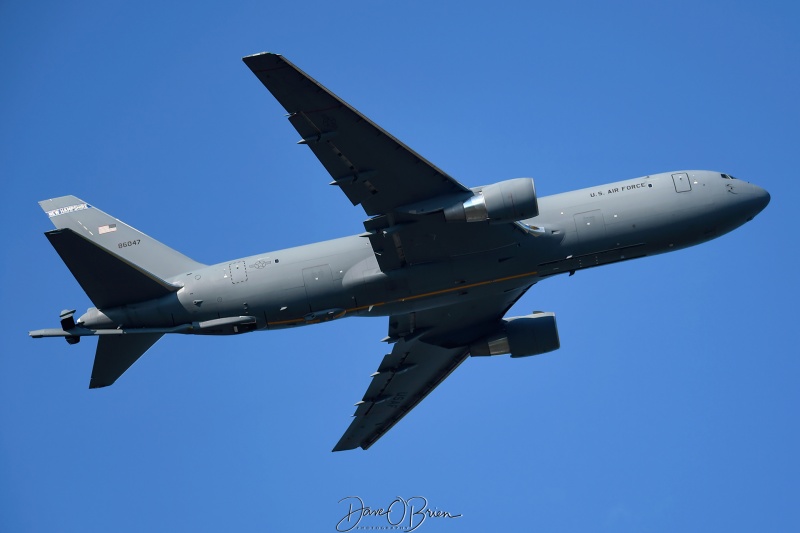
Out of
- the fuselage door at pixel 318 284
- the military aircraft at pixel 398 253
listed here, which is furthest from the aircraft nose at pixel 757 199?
the fuselage door at pixel 318 284

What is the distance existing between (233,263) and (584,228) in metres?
14.7

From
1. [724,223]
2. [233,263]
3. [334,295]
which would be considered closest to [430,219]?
[334,295]

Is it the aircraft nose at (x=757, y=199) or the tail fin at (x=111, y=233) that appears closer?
the aircraft nose at (x=757, y=199)

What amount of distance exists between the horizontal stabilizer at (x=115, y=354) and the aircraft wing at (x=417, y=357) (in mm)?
11193

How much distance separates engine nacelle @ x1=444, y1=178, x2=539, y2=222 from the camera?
40062mm

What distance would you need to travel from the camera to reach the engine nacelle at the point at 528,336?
4834 centimetres

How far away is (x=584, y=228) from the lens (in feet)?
137

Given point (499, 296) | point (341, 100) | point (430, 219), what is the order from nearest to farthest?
1. point (341, 100)
2. point (430, 219)
3. point (499, 296)

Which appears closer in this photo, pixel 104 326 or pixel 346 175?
pixel 346 175

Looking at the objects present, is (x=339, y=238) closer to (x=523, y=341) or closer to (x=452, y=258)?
(x=452, y=258)

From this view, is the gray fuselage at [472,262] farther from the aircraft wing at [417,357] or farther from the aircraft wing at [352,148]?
the aircraft wing at [417,357]

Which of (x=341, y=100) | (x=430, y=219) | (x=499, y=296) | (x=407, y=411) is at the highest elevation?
(x=341, y=100)

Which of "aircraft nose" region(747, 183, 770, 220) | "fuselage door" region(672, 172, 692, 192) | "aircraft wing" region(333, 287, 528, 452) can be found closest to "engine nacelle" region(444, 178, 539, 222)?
"aircraft wing" region(333, 287, 528, 452)

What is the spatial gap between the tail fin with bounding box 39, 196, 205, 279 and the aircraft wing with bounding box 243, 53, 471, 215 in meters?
9.26
